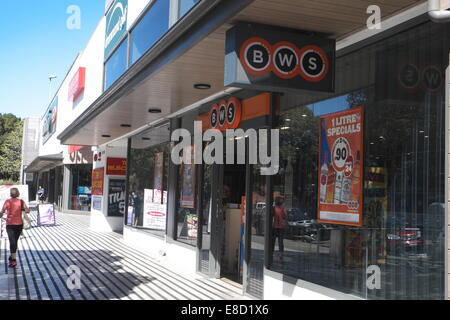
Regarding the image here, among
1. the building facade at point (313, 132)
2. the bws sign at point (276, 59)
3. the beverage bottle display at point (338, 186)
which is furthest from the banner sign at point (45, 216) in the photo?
the bws sign at point (276, 59)

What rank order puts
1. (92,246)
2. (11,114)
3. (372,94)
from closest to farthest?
(372,94)
(92,246)
(11,114)

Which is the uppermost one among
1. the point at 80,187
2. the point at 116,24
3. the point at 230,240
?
the point at 116,24

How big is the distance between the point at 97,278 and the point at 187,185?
288 cm

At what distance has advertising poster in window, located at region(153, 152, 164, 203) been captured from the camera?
13.2 meters

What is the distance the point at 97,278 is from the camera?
964 cm

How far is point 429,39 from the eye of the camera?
484 centimetres

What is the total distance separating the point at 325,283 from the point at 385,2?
10.9 feet

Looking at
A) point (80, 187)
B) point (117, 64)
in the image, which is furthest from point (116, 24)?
point (80, 187)

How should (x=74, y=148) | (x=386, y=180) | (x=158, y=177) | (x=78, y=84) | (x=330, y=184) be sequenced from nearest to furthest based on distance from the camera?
(x=386, y=180), (x=330, y=184), (x=158, y=177), (x=78, y=84), (x=74, y=148)

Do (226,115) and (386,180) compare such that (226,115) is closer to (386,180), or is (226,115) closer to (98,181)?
(386,180)

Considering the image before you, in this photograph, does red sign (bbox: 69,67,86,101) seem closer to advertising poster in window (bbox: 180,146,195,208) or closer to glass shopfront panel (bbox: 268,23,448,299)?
advertising poster in window (bbox: 180,146,195,208)

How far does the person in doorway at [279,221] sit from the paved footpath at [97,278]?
4.65ft
